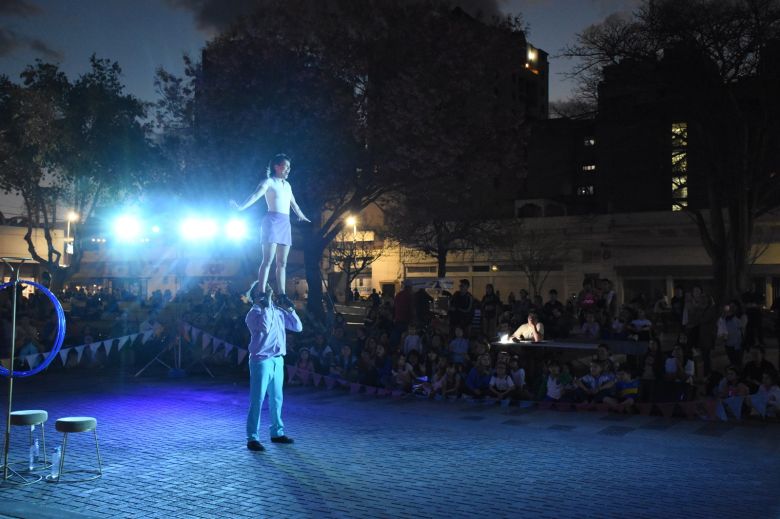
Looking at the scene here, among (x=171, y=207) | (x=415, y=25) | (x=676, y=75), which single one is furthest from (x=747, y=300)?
(x=171, y=207)

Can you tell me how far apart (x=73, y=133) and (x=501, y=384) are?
21.4 meters

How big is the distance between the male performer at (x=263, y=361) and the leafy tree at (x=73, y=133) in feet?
70.2

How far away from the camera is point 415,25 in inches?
872

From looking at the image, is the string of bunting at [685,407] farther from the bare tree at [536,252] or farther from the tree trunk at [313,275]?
the bare tree at [536,252]

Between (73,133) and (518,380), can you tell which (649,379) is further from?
(73,133)

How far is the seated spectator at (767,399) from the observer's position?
12.7 m

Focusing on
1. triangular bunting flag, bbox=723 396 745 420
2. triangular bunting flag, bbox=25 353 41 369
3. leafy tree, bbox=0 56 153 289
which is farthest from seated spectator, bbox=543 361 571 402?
leafy tree, bbox=0 56 153 289

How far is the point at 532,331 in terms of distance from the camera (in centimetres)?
1692

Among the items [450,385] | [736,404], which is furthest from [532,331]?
[736,404]

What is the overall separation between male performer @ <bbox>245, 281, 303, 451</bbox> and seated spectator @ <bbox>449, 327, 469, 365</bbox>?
7.07 metres

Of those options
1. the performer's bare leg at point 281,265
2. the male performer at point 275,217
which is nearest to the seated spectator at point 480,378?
the performer's bare leg at point 281,265

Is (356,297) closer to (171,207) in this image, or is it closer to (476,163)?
(171,207)

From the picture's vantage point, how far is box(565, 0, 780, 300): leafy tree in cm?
1875

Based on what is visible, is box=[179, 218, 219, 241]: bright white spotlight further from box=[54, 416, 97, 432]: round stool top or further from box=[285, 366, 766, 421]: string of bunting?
box=[54, 416, 97, 432]: round stool top
